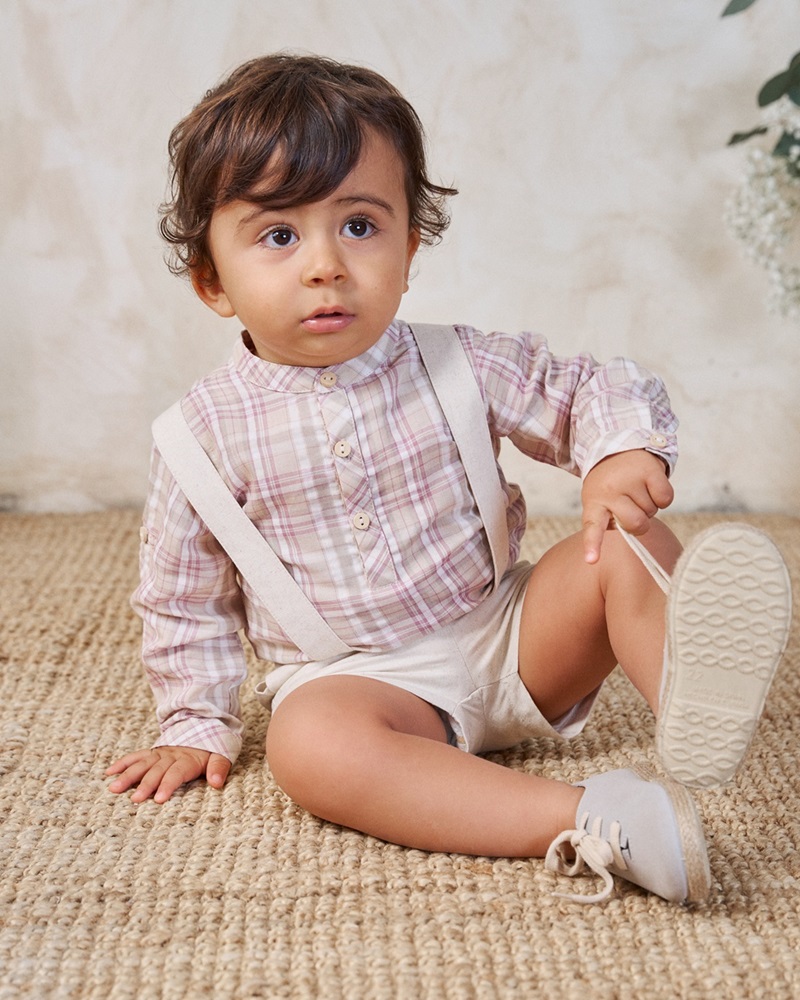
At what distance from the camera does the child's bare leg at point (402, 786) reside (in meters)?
0.72

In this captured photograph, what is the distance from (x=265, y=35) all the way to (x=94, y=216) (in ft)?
1.10

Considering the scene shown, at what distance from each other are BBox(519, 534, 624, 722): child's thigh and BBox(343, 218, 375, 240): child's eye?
0.26m

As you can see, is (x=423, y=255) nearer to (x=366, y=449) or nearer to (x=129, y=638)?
(x=129, y=638)

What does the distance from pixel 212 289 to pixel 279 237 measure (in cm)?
11

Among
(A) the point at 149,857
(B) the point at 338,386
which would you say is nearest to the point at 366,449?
(B) the point at 338,386

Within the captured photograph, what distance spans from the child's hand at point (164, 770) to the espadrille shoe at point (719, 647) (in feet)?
1.13

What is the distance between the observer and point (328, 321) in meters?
0.81

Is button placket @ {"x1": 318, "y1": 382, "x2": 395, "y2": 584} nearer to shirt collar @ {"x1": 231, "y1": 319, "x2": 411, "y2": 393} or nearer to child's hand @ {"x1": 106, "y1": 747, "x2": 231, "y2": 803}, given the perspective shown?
shirt collar @ {"x1": 231, "y1": 319, "x2": 411, "y2": 393}

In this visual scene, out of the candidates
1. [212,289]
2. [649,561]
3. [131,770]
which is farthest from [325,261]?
[131,770]

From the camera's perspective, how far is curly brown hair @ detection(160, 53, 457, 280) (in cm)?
79

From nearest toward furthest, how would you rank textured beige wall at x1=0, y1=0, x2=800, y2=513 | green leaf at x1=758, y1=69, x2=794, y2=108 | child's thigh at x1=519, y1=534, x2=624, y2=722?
child's thigh at x1=519, y1=534, x2=624, y2=722, green leaf at x1=758, y1=69, x2=794, y2=108, textured beige wall at x1=0, y1=0, x2=800, y2=513

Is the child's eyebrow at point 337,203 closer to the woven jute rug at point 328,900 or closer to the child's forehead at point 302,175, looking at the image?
the child's forehead at point 302,175

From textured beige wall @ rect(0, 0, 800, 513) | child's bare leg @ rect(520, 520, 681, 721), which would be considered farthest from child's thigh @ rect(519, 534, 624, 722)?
textured beige wall @ rect(0, 0, 800, 513)

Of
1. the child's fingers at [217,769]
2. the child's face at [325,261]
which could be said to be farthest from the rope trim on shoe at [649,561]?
the child's fingers at [217,769]
